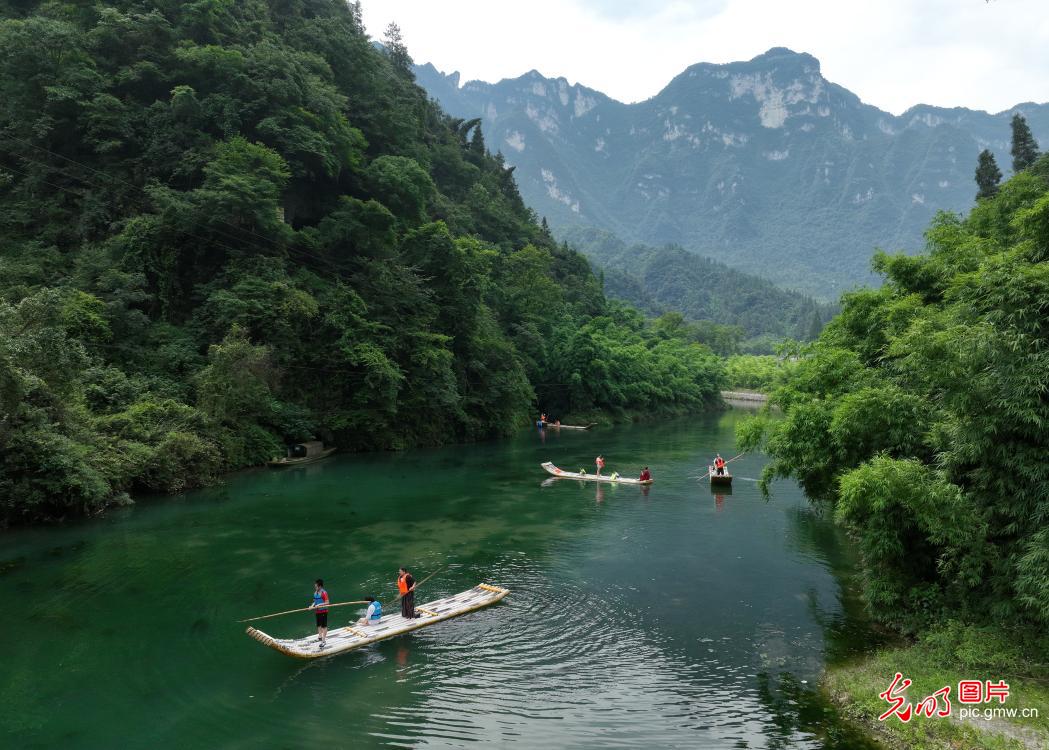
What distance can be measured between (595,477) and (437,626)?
20.2 meters

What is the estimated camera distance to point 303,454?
3741 cm

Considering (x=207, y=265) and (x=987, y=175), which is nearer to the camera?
(x=207, y=265)

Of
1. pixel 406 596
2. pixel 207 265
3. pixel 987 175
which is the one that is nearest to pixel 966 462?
pixel 406 596

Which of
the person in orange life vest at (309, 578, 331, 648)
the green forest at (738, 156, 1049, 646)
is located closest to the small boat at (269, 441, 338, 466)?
the person in orange life vest at (309, 578, 331, 648)

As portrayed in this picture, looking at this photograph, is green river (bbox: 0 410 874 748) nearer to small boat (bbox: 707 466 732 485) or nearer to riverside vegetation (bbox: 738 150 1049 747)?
riverside vegetation (bbox: 738 150 1049 747)

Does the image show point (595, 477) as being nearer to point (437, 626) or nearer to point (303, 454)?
point (303, 454)

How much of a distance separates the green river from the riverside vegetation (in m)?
1.52

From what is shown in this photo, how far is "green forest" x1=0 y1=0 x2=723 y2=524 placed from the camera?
26.2 m

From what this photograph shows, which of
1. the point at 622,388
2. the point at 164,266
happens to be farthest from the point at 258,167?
the point at 622,388

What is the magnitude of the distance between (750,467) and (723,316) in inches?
6553

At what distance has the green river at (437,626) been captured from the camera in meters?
10.9

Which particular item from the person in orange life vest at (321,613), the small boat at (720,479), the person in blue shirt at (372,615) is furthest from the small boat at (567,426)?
the person in orange life vest at (321,613)

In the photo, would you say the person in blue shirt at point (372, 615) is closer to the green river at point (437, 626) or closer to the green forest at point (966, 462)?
the green river at point (437, 626)

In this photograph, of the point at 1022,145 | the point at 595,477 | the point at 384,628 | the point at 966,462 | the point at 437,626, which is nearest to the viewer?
the point at 966,462
